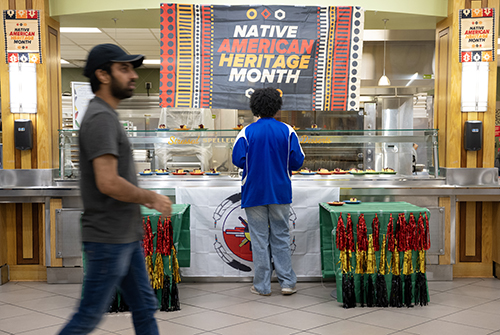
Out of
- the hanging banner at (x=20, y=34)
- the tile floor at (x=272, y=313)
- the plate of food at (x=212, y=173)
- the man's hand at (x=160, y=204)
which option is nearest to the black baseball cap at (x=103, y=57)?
the man's hand at (x=160, y=204)

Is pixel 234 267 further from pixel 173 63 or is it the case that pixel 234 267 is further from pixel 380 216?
pixel 173 63

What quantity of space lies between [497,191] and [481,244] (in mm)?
601

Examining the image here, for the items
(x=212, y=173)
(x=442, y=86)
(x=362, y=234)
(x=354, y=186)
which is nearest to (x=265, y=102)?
(x=212, y=173)

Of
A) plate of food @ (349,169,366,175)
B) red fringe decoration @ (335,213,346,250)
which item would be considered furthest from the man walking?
plate of food @ (349,169,366,175)

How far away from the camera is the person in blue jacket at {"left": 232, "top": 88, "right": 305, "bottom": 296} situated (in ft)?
13.3

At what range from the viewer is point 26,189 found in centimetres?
458

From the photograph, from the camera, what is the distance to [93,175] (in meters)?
1.92

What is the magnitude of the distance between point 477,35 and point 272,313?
322 centimetres

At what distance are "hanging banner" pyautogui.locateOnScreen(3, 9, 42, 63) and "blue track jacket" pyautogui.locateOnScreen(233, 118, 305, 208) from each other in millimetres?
2227

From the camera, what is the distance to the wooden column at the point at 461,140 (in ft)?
15.4

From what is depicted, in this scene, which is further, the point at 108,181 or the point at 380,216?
the point at 380,216

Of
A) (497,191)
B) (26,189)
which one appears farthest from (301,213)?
(26,189)

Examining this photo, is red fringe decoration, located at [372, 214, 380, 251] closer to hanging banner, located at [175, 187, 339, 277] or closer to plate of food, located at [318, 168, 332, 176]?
hanging banner, located at [175, 187, 339, 277]

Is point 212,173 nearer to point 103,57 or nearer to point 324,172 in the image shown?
point 324,172
